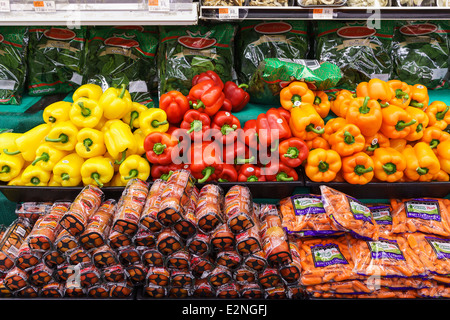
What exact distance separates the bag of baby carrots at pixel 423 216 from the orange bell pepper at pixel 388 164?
194 mm

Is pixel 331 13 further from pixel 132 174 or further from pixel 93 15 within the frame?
pixel 132 174

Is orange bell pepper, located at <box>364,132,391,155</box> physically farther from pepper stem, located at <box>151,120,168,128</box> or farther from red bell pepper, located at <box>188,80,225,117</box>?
pepper stem, located at <box>151,120,168,128</box>

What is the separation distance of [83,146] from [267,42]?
161cm

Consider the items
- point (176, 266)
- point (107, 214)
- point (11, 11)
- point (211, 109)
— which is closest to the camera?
point (176, 266)

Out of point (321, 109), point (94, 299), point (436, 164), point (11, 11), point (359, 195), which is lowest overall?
point (94, 299)

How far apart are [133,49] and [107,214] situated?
1421mm

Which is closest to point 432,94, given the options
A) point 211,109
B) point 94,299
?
point 211,109

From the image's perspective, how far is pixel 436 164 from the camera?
223 centimetres

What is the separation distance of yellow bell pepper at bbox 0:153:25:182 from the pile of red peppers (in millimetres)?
852

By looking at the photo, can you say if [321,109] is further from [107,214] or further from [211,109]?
[107,214]

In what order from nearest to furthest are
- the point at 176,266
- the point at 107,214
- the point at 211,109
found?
the point at 176,266 → the point at 107,214 → the point at 211,109

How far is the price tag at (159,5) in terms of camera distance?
2.14 metres

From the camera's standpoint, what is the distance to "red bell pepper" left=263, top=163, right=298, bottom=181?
2.30m

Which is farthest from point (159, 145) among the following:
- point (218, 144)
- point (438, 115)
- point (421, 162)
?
point (438, 115)
